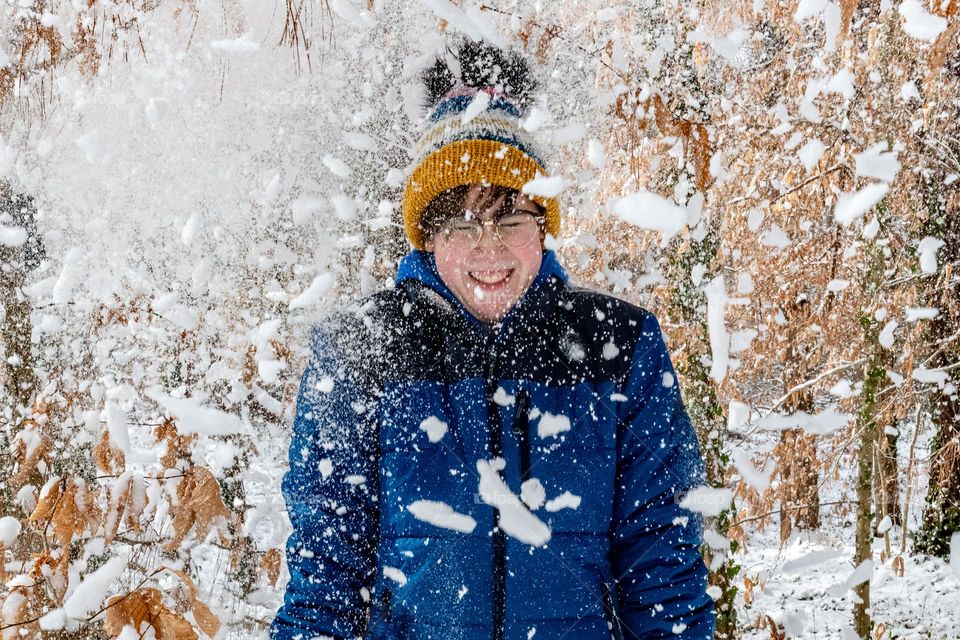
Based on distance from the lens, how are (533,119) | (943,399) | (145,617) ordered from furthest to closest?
(943,399), (145,617), (533,119)

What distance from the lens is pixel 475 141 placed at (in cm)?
144

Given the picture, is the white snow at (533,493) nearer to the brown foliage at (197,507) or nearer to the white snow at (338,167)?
the brown foliage at (197,507)

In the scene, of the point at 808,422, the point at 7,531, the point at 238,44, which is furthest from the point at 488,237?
the point at 808,422

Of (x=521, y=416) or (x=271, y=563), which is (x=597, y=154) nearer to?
(x=521, y=416)

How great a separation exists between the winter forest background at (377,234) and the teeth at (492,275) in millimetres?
618

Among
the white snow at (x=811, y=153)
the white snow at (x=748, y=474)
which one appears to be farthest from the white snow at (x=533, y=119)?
the white snow at (x=748, y=474)

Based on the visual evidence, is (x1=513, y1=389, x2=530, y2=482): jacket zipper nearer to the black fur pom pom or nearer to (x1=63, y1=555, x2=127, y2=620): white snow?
the black fur pom pom

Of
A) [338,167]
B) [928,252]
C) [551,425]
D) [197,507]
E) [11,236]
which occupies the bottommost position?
[197,507]

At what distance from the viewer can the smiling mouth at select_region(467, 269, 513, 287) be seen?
143 cm

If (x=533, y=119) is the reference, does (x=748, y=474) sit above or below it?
below

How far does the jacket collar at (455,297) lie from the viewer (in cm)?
143

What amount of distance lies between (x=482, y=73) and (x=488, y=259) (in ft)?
1.99

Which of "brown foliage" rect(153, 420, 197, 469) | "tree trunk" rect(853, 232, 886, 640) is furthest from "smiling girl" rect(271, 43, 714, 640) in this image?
"tree trunk" rect(853, 232, 886, 640)

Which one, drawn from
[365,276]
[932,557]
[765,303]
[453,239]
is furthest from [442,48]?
[932,557]
